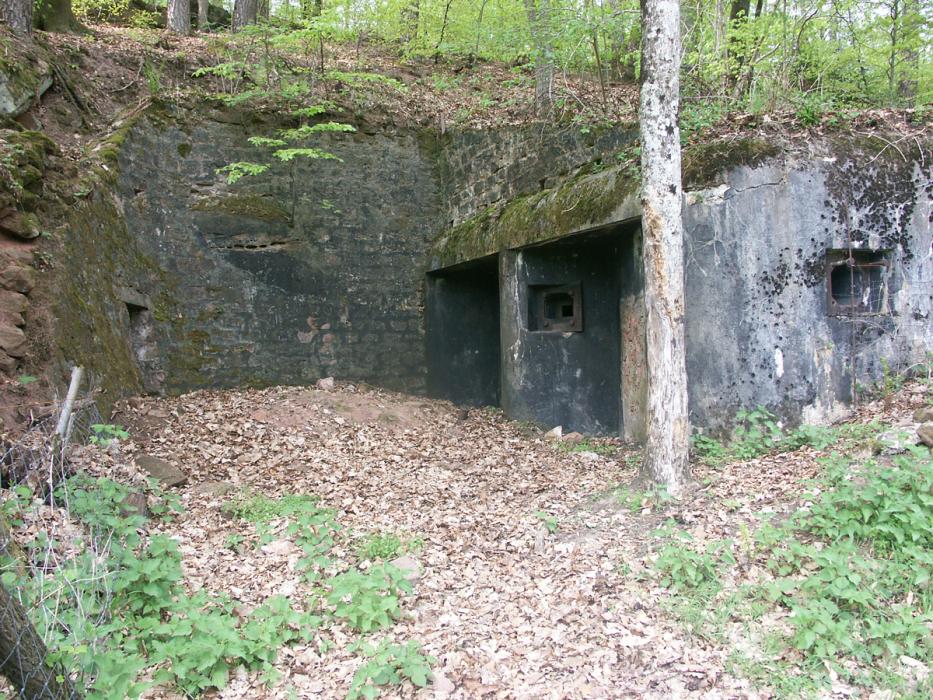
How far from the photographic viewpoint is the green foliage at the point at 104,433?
4564 millimetres

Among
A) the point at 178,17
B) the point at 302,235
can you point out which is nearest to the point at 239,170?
the point at 302,235

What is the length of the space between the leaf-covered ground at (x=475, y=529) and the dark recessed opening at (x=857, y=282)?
83cm

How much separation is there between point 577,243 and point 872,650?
505 cm

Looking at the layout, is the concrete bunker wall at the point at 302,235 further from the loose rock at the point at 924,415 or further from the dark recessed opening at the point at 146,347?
the loose rock at the point at 924,415

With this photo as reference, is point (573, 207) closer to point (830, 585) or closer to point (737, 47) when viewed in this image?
point (830, 585)

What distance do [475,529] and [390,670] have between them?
180cm

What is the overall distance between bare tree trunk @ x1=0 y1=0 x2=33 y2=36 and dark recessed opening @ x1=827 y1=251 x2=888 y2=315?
10.0 metres

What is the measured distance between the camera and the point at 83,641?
3.11 meters

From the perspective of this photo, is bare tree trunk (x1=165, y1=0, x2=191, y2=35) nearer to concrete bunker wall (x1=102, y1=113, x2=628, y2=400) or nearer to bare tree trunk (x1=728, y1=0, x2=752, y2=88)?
concrete bunker wall (x1=102, y1=113, x2=628, y2=400)

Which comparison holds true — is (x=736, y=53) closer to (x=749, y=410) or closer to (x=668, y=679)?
(x=749, y=410)

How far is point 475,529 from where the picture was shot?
16.6 ft

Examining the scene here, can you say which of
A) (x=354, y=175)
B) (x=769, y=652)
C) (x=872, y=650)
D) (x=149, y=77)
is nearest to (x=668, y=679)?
(x=769, y=652)

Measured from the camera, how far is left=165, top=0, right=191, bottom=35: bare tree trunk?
13.9 m

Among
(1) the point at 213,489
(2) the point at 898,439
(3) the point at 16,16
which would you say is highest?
(3) the point at 16,16
